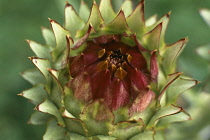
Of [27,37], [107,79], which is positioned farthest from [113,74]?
[27,37]

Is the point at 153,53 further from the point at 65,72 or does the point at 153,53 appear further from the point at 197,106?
the point at 197,106

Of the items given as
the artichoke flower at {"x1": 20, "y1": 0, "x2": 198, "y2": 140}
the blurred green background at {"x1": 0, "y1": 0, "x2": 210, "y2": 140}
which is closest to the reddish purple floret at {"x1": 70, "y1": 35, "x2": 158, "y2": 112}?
the artichoke flower at {"x1": 20, "y1": 0, "x2": 198, "y2": 140}

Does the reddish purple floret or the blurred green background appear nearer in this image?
the reddish purple floret

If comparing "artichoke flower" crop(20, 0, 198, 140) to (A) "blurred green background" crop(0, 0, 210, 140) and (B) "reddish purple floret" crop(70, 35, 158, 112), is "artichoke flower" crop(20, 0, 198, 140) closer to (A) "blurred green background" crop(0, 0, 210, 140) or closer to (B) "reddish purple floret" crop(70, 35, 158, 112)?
(B) "reddish purple floret" crop(70, 35, 158, 112)

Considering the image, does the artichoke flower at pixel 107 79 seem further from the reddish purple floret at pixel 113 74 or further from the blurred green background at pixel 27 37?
the blurred green background at pixel 27 37

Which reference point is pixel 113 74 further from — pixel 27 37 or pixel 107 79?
pixel 27 37

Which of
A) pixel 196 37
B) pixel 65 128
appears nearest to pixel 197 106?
pixel 196 37

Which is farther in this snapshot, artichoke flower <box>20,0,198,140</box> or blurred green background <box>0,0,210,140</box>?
blurred green background <box>0,0,210,140</box>
